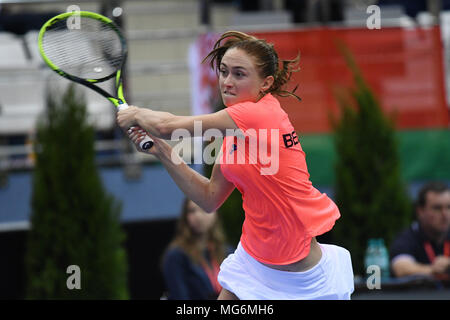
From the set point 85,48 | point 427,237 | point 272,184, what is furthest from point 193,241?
point 272,184

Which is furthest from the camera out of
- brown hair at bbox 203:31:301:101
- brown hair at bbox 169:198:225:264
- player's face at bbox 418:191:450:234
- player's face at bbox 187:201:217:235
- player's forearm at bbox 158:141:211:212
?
player's face at bbox 418:191:450:234

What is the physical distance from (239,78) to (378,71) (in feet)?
15.7

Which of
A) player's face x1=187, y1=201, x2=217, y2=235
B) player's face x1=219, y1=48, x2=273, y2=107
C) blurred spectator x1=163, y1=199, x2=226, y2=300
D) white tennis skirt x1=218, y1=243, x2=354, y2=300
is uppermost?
player's face x1=219, y1=48, x2=273, y2=107

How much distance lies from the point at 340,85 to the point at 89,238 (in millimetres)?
2841

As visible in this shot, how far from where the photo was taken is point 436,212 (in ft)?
17.8

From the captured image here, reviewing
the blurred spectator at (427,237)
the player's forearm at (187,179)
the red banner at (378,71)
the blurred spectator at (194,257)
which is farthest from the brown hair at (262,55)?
the red banner at (378,71)

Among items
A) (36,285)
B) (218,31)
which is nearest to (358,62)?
(218,31)

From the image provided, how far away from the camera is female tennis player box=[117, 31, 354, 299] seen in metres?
2.91

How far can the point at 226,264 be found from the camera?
10.2ft

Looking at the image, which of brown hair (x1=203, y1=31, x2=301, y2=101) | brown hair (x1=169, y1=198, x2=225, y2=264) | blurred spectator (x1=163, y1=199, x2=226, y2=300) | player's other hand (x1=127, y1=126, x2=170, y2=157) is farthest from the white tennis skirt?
brown hair (x1=169, y1=198, x2=225, y2=264)

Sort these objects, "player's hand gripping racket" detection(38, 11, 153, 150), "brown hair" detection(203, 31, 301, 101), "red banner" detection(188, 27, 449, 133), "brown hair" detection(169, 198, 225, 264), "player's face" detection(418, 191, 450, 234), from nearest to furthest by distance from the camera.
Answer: "brown hair" detection(203, 31, 301, 101)
"player's hand gripping racket" detection(38, 11, 153, 150)
"brown hair" detection(169, 198, 225, 264)
"player's face" detection(418, 191, 450, 234)
"red banner" detection(188, 27, 449, 133)

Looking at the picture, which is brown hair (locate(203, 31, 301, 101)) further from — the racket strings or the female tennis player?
the racket strings

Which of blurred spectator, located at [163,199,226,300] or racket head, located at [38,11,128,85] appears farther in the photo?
blurred spectator, located at [163,199,226,300]

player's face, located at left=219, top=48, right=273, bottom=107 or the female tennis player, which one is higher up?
player's face, located at left=219, top=48, right=273, bottom=107
